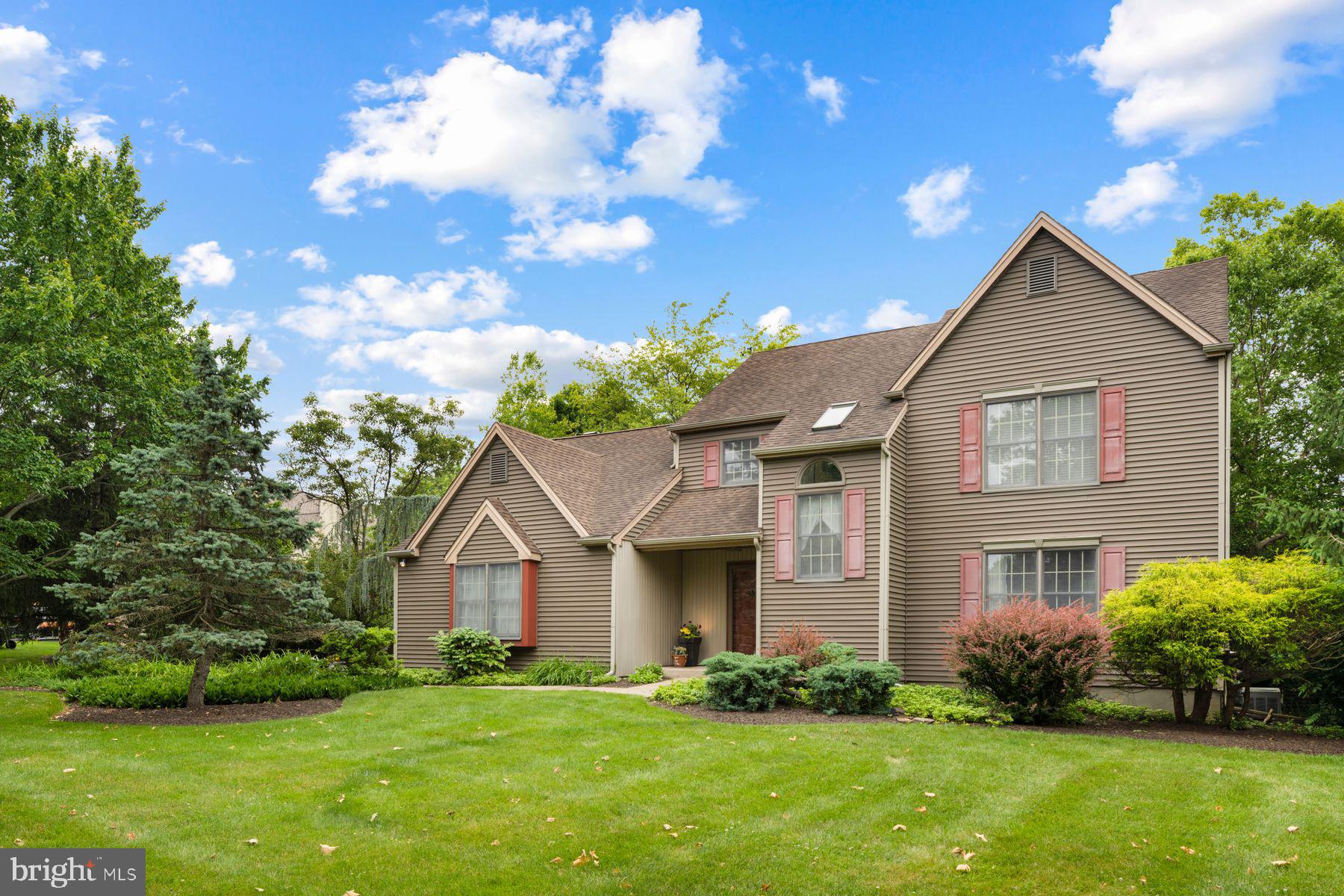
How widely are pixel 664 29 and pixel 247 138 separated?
8328 mm

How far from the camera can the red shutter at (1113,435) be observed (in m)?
14.9

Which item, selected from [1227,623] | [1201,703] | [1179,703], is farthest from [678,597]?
[1227,623]

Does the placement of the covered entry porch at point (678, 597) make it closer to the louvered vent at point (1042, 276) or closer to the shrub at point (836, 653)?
the shrub at point (836, 653)

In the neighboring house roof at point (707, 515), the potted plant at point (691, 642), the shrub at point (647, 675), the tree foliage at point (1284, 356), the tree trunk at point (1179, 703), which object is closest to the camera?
the tree trunk at point (1179, 703)

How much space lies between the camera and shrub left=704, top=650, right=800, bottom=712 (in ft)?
42.7

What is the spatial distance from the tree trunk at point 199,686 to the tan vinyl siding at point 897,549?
11.2 meters

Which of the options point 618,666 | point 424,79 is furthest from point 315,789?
point 424,79

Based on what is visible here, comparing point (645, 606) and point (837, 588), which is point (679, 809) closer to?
point (837, 588)

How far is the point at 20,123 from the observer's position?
2338 cm

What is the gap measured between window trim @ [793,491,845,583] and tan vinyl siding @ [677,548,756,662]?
2697mm

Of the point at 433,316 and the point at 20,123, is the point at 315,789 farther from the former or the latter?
the point at 20,123

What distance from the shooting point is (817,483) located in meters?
16.8

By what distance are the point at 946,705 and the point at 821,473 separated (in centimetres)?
547

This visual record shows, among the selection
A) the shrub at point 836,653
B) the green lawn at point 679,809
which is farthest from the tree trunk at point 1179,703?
the shrub at point 836,653
